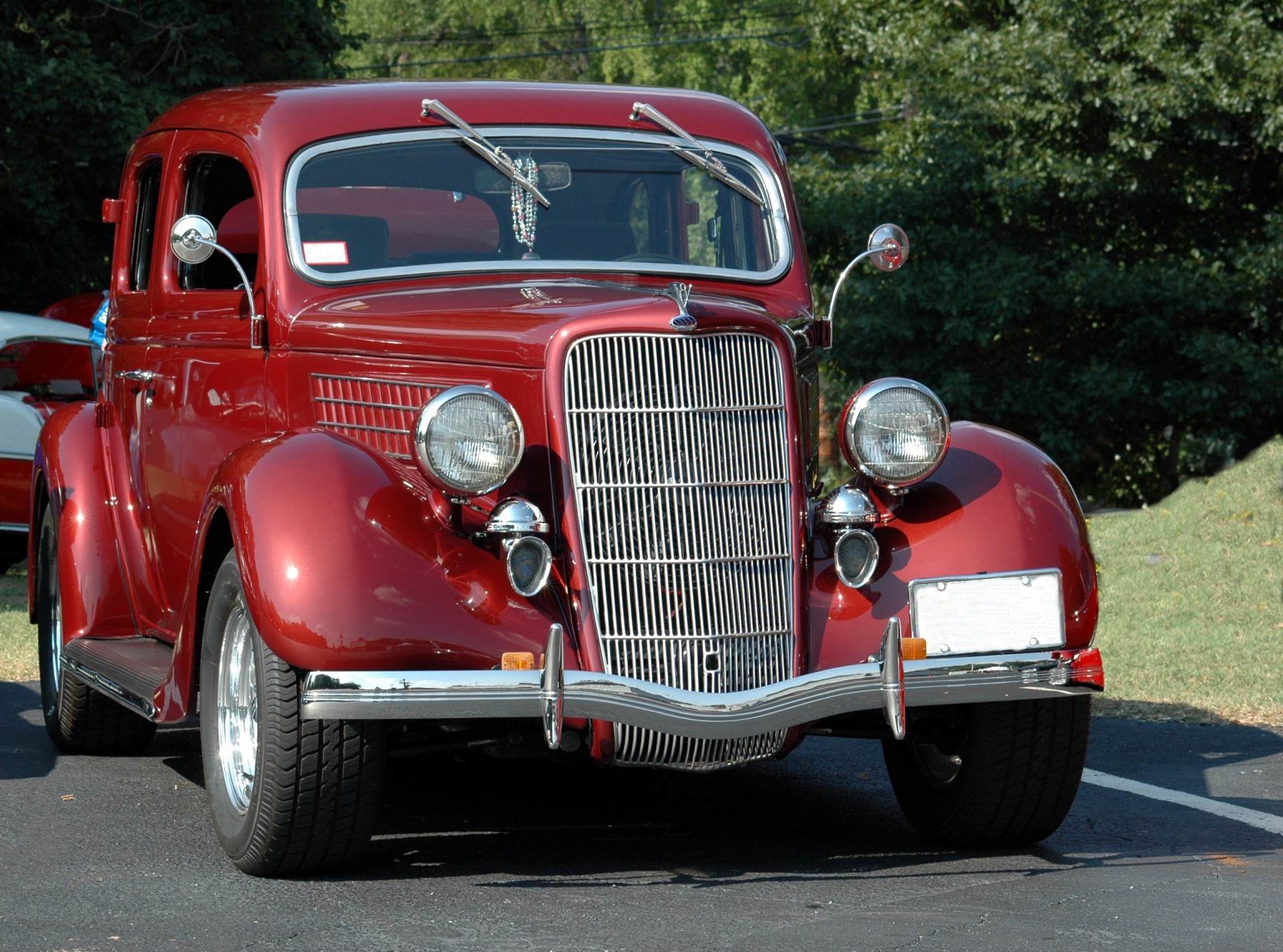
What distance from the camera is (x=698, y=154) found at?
6.16 metres

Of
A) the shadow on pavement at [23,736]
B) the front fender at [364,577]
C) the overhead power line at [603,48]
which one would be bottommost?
the overhead power line at [603,48]

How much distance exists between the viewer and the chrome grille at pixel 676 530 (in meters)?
4.69

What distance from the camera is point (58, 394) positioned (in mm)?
13398

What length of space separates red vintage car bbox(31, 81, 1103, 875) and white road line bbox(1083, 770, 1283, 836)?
85 cm

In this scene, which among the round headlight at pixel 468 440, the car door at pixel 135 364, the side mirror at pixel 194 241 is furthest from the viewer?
the car door at pixel 135 364

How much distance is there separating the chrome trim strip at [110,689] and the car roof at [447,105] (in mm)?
1796

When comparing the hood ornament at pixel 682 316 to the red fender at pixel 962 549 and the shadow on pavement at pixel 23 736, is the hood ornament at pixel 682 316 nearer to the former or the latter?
the red fender at pixel 962 549

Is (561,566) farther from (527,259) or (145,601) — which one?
(145,601)

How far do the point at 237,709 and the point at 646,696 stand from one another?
50.8 inches

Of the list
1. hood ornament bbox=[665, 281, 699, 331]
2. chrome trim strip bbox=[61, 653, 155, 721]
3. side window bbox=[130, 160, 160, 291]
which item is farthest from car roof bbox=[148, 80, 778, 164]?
chrome trim strip bbox=[61, 653, 155, 721]

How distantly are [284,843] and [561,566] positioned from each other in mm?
1006

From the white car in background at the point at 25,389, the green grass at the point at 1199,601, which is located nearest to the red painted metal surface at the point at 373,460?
the green grass at the point at 1199,601

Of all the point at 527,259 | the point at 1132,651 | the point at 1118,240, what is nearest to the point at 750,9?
the point at 1118,240

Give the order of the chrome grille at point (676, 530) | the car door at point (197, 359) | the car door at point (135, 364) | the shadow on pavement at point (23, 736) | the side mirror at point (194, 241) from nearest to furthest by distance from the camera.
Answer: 1. the chrome grille at point (676, 530)
2. the side mirror at point (194, 241)
3. the car door at point (197, 359)
4. the car door at point (135, 364)
5. the shadow on pavement at point (23, 736)
